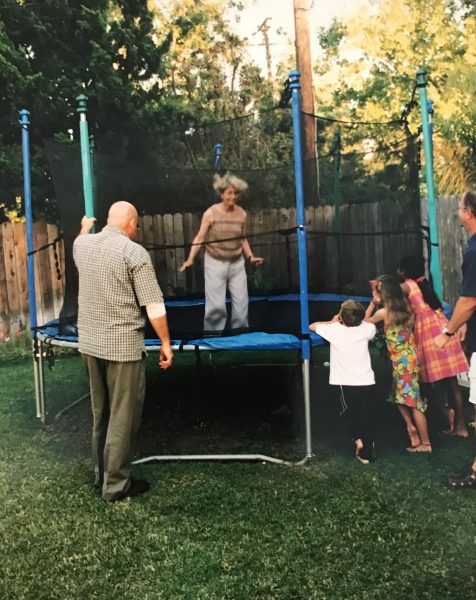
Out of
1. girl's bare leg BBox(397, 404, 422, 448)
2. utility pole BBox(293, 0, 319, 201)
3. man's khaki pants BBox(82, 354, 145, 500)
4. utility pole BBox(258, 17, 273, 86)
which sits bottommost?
girl's bare leg BBox(397, 404, 422, 448)

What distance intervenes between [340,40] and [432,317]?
6436 mm

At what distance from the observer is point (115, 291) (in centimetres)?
199

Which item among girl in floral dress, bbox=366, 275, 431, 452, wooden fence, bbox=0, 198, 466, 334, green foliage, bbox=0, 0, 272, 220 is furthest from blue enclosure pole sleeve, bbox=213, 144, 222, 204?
green foliage, bbox=0, 0, 272, 220

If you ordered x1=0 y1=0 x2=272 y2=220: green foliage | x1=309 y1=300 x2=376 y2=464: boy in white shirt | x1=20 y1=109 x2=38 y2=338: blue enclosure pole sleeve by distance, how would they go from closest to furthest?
x1=309 y1=300 x2=376 y2=464: boy in white shirt < x1=20 y1=109 x2=38 y2=338: blue enclosure pole sleeve < x1=0 y1=0 x2=272 y2=220: green foliage

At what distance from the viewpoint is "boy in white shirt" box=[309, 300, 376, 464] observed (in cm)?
227

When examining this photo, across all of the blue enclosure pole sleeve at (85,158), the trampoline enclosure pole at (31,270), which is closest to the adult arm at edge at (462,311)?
the blue enclosure pole sleeve at (85,158)

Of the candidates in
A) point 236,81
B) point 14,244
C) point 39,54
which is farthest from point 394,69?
point 14,244

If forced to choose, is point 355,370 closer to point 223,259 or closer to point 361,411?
point 361,411

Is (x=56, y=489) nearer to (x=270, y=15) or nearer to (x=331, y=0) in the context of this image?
(x=331, y=0)

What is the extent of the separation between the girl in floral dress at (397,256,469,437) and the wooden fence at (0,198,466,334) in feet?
5.02

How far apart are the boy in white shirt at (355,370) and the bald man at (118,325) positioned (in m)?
0.65

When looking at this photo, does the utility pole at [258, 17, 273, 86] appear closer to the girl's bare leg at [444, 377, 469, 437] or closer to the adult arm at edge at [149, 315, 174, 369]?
the girl's bare leg at [444, 377, 469, 437]

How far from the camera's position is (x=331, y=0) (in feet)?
24.3

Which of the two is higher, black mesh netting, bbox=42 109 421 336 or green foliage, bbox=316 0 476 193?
green foliage, bbox=316 0 476 193
